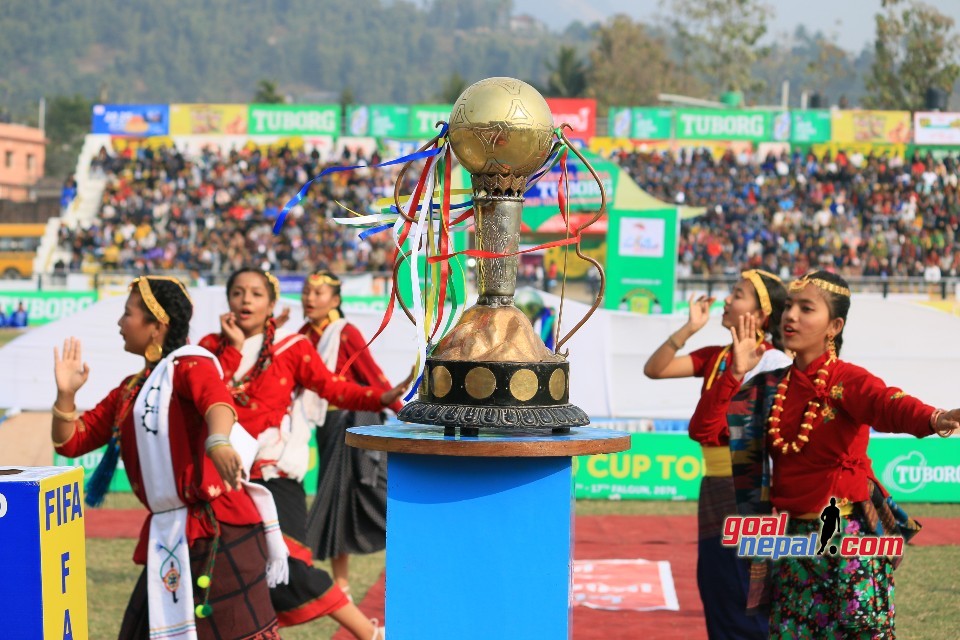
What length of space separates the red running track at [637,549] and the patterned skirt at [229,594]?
1.90m

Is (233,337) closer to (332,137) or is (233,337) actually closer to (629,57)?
(332,137)

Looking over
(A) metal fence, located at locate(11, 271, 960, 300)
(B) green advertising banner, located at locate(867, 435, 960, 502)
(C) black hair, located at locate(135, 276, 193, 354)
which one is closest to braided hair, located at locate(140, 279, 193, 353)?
(C) black hair, located at locate(135, 276, 193, 354)

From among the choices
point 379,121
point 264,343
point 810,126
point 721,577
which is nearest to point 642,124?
point 810,126

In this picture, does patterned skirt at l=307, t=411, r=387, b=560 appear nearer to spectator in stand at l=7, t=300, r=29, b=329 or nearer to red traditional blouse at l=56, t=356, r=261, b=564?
red traditional blouse at l=56, t=356, r=261, b=564

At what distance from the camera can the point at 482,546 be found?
3230 mm

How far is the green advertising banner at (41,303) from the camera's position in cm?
2523

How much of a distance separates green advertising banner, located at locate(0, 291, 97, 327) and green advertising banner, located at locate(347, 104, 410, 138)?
575 inches

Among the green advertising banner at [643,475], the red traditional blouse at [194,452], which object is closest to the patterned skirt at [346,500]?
the red traditional blouse at [194,452]

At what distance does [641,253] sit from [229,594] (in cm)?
1321

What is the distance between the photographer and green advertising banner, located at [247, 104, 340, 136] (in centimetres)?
3922

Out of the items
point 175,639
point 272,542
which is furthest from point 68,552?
point 272,542

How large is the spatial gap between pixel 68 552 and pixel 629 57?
72.0 metres

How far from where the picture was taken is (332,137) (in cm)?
3950

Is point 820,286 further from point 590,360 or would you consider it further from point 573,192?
point 573,192
